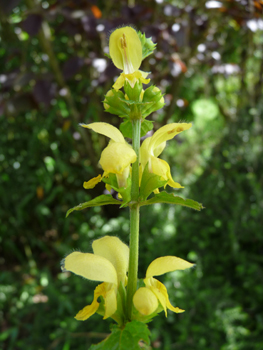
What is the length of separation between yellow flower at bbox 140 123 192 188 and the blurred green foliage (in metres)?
0.80

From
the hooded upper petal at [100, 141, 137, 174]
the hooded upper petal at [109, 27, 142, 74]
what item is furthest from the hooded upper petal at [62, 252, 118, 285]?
the hooded upper petal at [109, 27, 142, 74]

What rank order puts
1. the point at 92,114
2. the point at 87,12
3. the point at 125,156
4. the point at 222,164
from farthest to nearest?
the point at 92,114 < the point at 222,164 < the point at 87,12 < the point at 125,156

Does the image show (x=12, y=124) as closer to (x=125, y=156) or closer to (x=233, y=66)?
(x=233, y=66)

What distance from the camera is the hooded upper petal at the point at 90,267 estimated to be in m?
0.36

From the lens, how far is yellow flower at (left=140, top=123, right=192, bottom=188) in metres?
0.38

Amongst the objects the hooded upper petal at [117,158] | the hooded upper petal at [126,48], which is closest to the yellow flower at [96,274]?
the hooded upper petal at [117,158]

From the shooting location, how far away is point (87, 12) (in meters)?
1.29

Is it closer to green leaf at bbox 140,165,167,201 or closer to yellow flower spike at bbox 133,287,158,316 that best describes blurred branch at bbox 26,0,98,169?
green leaf at bbox 140,165,167,201

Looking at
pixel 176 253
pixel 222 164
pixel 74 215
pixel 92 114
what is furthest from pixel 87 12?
pixel 74 215

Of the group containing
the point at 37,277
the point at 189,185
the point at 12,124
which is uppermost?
the point at 12,124

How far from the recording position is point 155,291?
0.38 meters

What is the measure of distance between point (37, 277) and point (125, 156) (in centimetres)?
159

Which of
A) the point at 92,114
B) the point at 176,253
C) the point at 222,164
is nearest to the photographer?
the point at 176,253

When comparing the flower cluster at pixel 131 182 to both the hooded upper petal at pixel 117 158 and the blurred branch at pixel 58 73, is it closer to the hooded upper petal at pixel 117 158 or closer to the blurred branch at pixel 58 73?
the hooded upper petal at pixel 117 158
